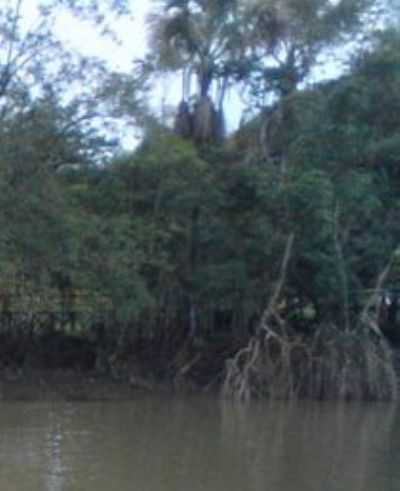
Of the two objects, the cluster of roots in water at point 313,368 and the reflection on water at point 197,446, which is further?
the cluster of roots in water at point 313,368

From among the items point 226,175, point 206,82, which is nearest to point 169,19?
point 206,82

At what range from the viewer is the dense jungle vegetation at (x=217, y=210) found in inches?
872

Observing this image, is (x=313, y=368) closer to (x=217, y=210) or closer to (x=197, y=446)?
(x=217, y=210)

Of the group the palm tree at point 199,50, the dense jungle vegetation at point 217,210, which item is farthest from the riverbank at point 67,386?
the palm tree at point 199,50

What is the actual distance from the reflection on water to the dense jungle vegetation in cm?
216

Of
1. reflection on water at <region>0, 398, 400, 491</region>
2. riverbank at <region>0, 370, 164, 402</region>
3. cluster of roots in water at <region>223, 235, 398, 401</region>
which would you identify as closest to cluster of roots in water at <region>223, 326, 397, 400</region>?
cluster of roots in water at <region>223, 235, 398, 401</region>

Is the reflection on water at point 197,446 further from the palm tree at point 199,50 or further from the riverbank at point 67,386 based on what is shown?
the palm tree at point 199,50

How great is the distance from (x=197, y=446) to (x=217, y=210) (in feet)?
29.3

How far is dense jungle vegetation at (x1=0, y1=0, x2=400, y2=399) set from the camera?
72.6ft

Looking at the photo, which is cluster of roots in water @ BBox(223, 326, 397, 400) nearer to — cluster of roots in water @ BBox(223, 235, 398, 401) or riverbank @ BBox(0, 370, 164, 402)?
cluster of roots in water @ BBox(223, 235, 398, 401)

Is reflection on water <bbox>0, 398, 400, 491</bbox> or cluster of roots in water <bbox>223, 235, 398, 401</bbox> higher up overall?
cluster of roots in water <bbox>223, 235, 398, 401</bbox>

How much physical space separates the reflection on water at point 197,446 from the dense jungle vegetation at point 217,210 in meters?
2.16

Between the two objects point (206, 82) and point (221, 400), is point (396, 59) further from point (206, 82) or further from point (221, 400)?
point (221, 400)

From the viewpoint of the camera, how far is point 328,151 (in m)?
24.2
